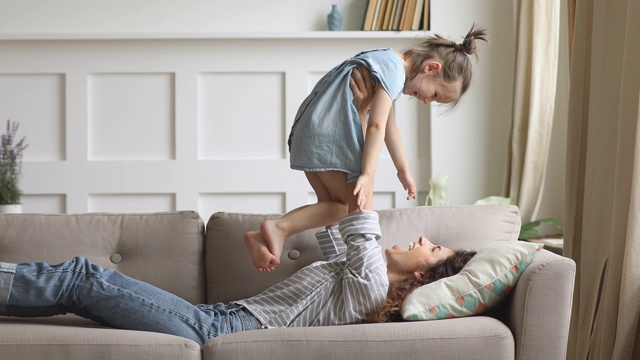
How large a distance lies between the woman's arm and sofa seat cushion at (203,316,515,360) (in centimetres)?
65

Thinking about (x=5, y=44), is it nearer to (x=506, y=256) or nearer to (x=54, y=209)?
(x=54, y=209)

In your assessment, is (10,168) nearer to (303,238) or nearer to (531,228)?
(303,238)

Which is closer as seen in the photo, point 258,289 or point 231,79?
point 258,289

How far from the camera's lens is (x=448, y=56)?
7.82ft

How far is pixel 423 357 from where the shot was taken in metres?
1.84

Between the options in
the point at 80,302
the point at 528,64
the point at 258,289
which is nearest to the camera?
the point at 80,302

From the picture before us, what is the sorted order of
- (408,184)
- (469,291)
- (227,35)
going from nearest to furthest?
1. (469,291)
2. (408,184)
3. (227,35)

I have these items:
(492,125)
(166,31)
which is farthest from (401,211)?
(166,31)

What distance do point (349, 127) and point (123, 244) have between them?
0.74m

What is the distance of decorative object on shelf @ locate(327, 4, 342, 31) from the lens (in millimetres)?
3889

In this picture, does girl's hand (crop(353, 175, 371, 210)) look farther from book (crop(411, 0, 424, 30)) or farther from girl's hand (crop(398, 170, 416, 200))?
book (crop(411, 0, 424, 30))

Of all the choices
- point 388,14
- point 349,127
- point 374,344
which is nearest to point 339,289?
point 374,344

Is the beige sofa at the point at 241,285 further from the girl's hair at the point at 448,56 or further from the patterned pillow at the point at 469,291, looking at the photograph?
the girl's hair at the point at 448,56

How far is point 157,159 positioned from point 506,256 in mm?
2297
